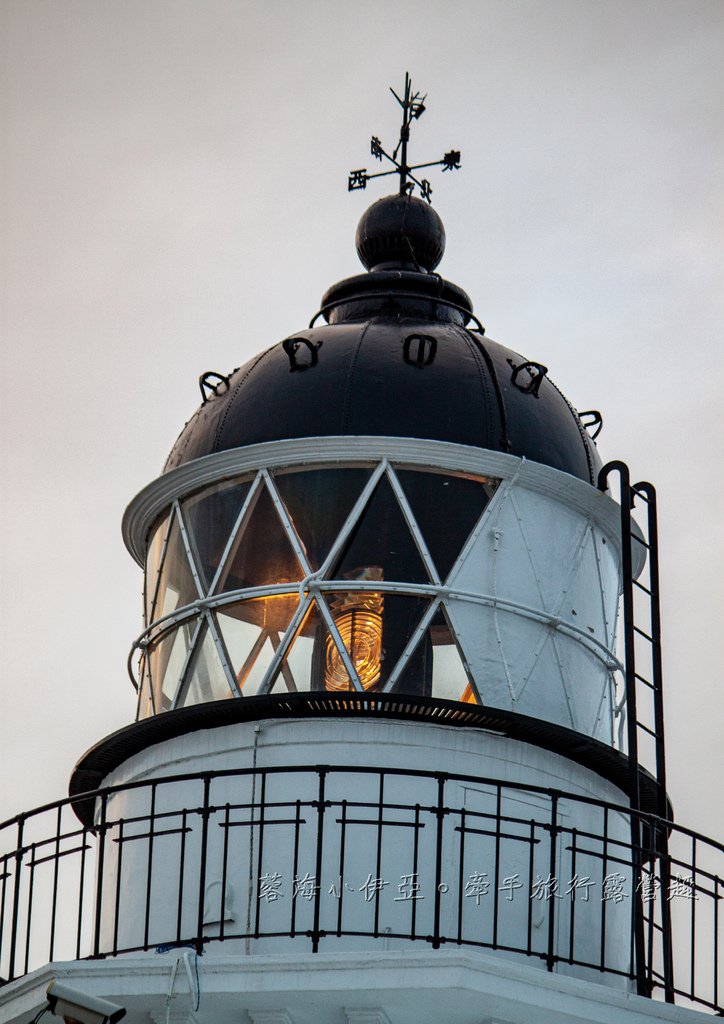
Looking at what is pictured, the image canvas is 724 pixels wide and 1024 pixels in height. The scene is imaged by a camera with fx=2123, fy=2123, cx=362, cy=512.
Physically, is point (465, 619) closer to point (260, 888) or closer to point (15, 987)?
point (260, 888)

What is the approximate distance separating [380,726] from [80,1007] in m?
3.36

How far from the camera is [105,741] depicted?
14242mm

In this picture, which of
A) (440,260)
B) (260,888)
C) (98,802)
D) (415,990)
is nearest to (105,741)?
(98,802)

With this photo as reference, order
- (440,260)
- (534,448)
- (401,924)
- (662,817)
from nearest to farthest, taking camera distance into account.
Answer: (401,924)
(662,817)
(534,448)
(440,260)

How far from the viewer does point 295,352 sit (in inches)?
603

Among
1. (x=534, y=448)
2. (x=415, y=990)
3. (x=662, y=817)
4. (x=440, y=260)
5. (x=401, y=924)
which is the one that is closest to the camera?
(x=415, y=990)

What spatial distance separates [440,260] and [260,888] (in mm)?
5997

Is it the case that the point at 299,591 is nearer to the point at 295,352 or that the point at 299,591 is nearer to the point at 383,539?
the point at 383,539

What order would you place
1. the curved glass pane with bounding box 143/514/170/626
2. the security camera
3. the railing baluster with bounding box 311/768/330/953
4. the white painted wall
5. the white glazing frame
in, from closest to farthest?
the security camera, the railing baluster with bounding box 311/768/330/953, the white painted wall, the white glazing frame, the curved glass pane with bounding box 143/514/170/626

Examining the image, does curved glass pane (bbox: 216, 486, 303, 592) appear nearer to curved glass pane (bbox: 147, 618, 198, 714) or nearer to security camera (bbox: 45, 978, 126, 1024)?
curved glass pane (bbox: 147, 618, 198, 714)

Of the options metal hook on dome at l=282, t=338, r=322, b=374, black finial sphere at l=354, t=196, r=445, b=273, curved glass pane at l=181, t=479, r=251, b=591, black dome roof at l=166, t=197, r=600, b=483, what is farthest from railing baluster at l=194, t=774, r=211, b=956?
black finial sphere at l=354, t=196, r=445, b=273

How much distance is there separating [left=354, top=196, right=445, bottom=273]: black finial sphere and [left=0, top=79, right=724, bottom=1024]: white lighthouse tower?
3.40 ft

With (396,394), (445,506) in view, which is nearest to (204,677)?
(445,506)

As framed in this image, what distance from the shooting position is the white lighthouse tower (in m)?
12.0
